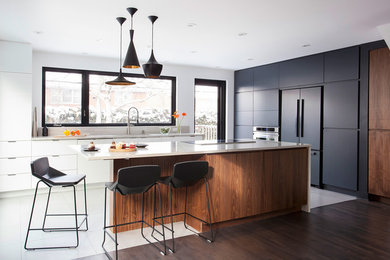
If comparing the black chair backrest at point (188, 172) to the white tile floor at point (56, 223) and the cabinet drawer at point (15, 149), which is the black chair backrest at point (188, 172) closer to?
the white tile floor at point (56, 223)

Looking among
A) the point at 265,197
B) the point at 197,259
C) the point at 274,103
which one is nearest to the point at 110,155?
the point at 197,259

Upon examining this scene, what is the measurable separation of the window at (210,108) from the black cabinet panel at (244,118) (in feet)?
1.16

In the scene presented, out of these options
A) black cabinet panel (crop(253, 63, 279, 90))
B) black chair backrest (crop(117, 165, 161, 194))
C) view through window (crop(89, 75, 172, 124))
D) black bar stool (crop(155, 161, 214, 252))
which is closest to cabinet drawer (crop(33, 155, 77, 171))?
view through window (crop(89, 75, 172, 124))

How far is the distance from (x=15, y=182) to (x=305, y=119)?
5.08m

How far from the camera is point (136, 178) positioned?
281 centimetres

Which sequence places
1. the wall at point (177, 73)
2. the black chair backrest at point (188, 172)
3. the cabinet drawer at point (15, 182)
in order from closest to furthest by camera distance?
the black chair backrest at point (188, 172) < the cabinet drawer at point (15, 182) < the wall at point (177, 73)

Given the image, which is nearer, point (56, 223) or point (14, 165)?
point (56, 223)

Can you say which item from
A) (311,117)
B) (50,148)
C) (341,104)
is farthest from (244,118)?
(50,148)

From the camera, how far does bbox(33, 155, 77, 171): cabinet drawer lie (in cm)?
520

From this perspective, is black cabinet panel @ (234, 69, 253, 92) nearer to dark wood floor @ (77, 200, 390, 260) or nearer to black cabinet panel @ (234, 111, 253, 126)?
black cabinet panel @ (234, 111, 253, 126)

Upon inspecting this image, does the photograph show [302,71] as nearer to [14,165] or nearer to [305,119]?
[305,119]

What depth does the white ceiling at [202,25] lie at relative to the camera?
3371mm

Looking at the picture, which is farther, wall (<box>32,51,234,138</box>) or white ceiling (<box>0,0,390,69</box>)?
wall (<box>32,51,234,138</box>)

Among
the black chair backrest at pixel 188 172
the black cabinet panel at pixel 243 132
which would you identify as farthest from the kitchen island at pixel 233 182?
the black cabinet panel at pixel 243 132
